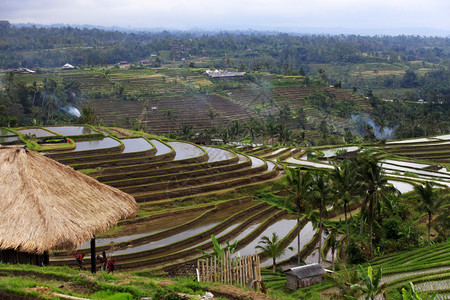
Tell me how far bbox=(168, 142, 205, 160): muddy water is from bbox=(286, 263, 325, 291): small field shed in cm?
1645

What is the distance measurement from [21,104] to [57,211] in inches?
1965

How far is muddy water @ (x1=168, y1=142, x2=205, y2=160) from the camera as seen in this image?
105 ft

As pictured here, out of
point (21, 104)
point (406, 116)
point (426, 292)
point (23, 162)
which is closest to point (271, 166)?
point (426, 292)

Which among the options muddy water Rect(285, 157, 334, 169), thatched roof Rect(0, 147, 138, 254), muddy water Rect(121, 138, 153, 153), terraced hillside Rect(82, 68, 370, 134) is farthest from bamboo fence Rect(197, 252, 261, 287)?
terraced hillside Rect(82, 68, 370, 134)

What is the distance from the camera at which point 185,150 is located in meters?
34.4

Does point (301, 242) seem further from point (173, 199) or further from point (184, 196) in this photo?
point (173, 199)

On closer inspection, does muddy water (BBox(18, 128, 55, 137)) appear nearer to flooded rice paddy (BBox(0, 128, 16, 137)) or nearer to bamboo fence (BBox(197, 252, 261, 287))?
flooded rice paddy (BBox(0, 128, 16, 137))

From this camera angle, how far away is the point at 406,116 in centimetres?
7238

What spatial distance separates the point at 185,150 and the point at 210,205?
888cm

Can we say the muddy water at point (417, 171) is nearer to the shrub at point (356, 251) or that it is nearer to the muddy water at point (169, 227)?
the muddy water at point (169, 227)

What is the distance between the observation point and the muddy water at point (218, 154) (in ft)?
108

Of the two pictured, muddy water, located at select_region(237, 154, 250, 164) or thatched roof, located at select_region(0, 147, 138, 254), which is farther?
muddy water, located at select_region(237, 154, 250, 164)

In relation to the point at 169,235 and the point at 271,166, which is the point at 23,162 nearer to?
the point at 169,235

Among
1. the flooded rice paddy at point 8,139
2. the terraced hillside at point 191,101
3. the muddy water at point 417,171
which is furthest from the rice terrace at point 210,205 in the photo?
the terraced hillside at point 191,101
